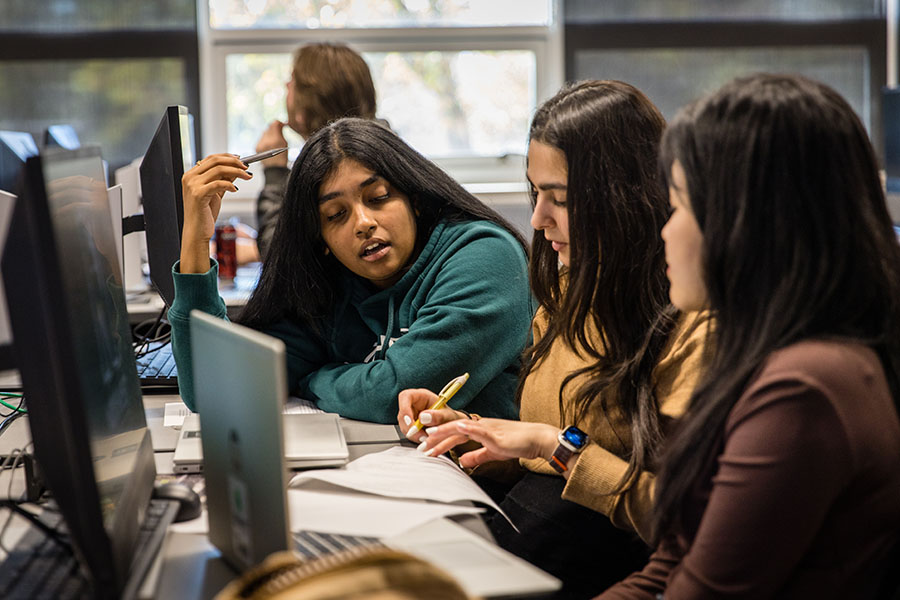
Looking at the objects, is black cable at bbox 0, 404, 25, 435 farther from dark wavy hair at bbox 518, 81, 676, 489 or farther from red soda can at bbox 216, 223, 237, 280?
red soda can at bbox 216, 223, 237, 280

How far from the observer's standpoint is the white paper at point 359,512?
106 cm

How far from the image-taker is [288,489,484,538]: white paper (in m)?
1.06

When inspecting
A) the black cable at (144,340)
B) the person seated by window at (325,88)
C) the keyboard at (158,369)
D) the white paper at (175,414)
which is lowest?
the white paper at (175,414)

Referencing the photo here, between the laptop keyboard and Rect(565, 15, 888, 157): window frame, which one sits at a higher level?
Rect(565, 15, 888, 157): window frame

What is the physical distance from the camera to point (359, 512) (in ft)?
3.62

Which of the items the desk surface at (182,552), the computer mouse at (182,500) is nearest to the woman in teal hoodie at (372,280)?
the desk surface at (182,552)

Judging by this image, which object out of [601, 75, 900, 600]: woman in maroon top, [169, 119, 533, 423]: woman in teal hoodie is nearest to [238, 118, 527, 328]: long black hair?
[169, 119, 533, 423]: woman in teal hoodie

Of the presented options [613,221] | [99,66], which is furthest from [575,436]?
[99,66]

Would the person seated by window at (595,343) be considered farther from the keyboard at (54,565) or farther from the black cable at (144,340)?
the black cable at (144,340)

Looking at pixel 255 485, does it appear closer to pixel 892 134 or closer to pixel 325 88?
pixel 325 88

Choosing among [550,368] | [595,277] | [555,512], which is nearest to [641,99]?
[595,277]

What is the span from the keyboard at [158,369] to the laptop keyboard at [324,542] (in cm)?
74

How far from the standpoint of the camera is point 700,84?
14.1 ft

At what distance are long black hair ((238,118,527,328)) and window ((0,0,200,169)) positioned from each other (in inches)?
104
